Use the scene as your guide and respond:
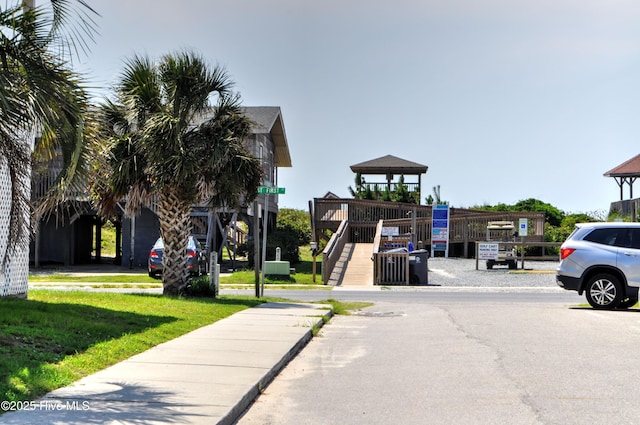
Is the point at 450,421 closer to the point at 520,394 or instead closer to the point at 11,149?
the point at 520,394

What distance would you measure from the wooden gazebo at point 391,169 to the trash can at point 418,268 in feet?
66.0

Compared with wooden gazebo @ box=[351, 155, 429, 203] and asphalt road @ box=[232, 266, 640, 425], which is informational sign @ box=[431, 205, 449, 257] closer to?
wooden gazebo @ box=[351, 155, 429, 203]

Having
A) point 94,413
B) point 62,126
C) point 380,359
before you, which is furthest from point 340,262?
point 94,413

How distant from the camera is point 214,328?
42.0ft

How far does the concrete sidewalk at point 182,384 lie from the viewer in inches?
253

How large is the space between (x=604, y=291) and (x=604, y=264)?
634mm

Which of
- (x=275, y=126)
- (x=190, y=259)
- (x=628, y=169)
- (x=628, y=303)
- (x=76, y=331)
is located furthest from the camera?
(x=628, y=169)

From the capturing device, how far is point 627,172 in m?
45.4

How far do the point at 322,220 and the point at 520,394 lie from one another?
31960mm

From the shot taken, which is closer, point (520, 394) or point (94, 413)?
point (94, 413)

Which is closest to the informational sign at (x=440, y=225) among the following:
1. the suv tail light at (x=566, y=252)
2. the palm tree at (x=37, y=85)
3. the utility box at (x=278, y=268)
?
the utility box at (x=278, y=268)

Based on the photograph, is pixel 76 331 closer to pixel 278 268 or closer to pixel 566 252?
pixel 566 252

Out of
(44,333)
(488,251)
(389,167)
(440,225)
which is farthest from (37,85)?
(389,167)

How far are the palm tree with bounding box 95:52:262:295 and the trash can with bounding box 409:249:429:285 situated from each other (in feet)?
35.9
